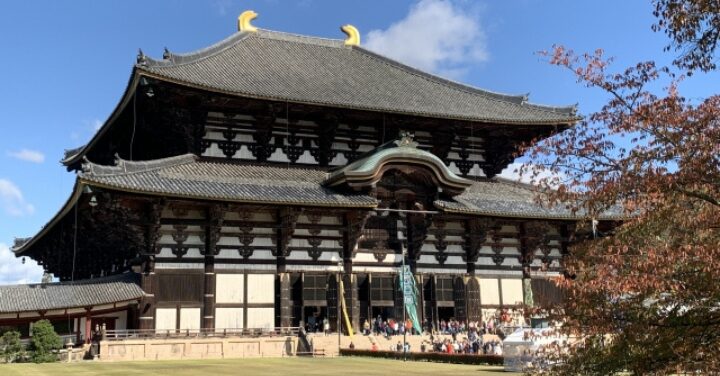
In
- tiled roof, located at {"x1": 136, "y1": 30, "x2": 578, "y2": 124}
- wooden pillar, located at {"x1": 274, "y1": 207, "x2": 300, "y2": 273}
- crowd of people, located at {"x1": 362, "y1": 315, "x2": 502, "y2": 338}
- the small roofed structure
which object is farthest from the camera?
tiled roof, located at {"x1": 136, "y1": 30, "x2": 578, "y2": 124}

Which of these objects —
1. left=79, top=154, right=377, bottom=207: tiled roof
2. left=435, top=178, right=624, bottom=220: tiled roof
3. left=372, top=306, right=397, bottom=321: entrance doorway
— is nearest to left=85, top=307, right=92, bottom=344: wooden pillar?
left=79, top=154, right=377, bottom=207: tiled roof

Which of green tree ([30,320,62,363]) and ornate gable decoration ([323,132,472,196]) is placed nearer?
green tree ([30,320,62,363])

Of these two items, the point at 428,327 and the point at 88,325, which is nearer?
the point at 88,325

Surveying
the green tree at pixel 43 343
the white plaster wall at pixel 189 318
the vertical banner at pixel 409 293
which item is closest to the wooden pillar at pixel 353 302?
the vertical banner at pixel 409 293

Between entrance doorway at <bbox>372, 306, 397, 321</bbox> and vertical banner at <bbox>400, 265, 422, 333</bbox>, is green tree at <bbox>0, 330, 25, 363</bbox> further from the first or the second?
vertical banner at <bbox>400, 265, 422, 333</bbox>

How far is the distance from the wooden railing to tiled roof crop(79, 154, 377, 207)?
593 cm

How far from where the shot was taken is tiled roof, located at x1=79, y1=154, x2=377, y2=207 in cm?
2895

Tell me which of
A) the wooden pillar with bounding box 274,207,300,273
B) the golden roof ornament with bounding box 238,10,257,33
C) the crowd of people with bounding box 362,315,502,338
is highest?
the golden roof ornament with bounding box 238,10,257,33

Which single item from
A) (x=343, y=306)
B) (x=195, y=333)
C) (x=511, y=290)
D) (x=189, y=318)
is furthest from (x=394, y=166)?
(x=195, y=333)

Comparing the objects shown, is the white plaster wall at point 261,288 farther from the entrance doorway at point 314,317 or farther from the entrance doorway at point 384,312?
the entrance doorway at point 384,312

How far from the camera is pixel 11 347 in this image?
27.0 metres

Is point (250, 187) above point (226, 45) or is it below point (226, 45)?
below

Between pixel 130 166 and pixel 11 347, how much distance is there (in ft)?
28.6

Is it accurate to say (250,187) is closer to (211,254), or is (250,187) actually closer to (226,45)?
(211,254)
